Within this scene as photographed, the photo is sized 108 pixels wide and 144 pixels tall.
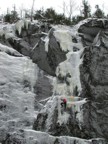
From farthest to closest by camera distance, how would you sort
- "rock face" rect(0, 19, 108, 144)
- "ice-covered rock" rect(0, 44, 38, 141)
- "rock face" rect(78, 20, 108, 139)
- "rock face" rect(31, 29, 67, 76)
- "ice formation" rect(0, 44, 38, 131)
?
"rock face" rect(31, 29, 67, 76), "ice formation" rect(0, 44, 38, 131), "ice-covered rock" rect(0, 44, 38, 141), "rock face" rect(78, 20, 108, 139), "rock face" rect(0, 19, 108, 144)

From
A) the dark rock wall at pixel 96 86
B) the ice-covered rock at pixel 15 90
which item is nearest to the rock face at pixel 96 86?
the dark rock wall at pixel 96 86

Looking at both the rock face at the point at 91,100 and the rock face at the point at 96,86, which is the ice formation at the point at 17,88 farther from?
the rock face at the point at 96,86

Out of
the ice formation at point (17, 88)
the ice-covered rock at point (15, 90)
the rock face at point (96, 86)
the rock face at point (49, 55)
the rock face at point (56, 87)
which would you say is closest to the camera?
the rock face at point (56, 87)

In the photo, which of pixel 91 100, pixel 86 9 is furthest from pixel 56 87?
pixel 86 9

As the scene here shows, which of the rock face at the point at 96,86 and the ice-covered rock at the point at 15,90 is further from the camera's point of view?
the ice-covered rock at the point at 15,90

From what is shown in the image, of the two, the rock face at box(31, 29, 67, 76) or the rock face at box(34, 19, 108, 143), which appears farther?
the rock face at box(31, 29, 67, 76)

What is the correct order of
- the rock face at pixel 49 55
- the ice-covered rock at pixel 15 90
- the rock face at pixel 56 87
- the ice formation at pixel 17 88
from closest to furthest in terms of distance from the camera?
1. the rock face at pixel 56 87
2. the ice-covered rock at pixel 15 90
3. the ice formation at pixel 17 88
4. the rock face at pixel 49 55

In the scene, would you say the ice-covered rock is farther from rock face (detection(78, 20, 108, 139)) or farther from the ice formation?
rock face (detection(78, 20, 108, 139))

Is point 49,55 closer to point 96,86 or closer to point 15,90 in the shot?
point 15,90

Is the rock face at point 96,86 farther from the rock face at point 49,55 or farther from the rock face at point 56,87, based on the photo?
the rock face at point 49,55

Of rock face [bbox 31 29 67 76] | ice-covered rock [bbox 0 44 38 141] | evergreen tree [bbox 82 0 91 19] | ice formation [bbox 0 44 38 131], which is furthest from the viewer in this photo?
evergreen tree [bbox 82 0 91 19]

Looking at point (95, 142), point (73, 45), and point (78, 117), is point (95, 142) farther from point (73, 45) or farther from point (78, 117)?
point (73, 45)

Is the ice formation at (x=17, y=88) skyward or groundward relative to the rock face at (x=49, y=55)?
groundward

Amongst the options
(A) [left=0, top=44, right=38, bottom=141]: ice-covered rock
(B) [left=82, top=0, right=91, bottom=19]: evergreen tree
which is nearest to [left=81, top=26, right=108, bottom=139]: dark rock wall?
(A) [left=0, top=44, right=38, bottom=141]: ice-covered rock
